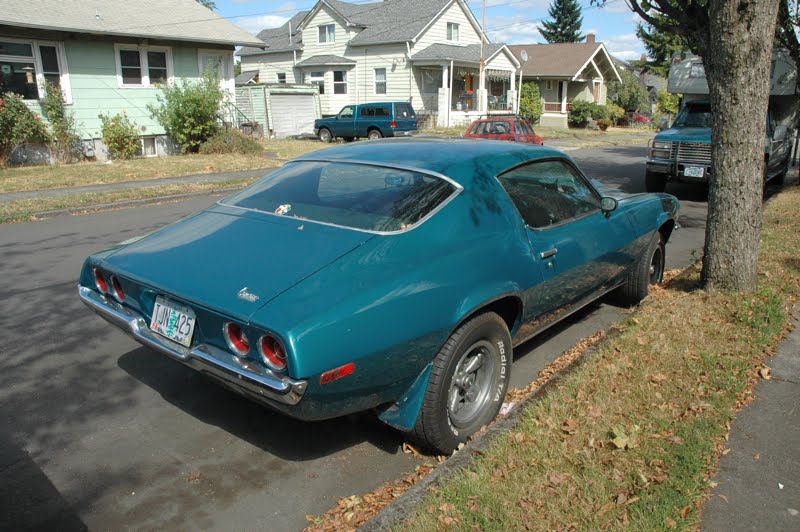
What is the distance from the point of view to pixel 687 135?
12.5 m

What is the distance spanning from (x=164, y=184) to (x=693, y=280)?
11.2 m

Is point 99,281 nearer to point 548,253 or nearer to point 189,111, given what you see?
point 548,253

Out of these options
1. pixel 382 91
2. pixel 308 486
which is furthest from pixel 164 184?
pixel 382 91

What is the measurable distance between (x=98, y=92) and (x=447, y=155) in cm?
1820

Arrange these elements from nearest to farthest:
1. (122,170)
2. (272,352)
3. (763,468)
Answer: (272,352)
(763,468)
(122,170)

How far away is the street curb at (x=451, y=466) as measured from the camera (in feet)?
9.11

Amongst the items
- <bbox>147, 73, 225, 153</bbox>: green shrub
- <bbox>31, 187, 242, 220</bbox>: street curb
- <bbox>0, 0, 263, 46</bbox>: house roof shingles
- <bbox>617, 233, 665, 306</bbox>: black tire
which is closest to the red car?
<bbox>147, 73, 225, 153</bbox>: green shrub

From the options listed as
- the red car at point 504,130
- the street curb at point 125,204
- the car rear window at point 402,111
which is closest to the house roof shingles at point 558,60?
the car rear window at point 402,111

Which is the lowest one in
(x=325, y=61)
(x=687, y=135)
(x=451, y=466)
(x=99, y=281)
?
(x=451, y=466)

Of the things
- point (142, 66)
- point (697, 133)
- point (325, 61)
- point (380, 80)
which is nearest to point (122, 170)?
point (142, 66)

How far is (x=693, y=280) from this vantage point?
20.8ft

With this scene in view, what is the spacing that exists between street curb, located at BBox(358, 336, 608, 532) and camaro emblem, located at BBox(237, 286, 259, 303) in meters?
1.11

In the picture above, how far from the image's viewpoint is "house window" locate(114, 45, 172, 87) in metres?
19.9

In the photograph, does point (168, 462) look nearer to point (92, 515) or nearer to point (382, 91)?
point (92, 515)
